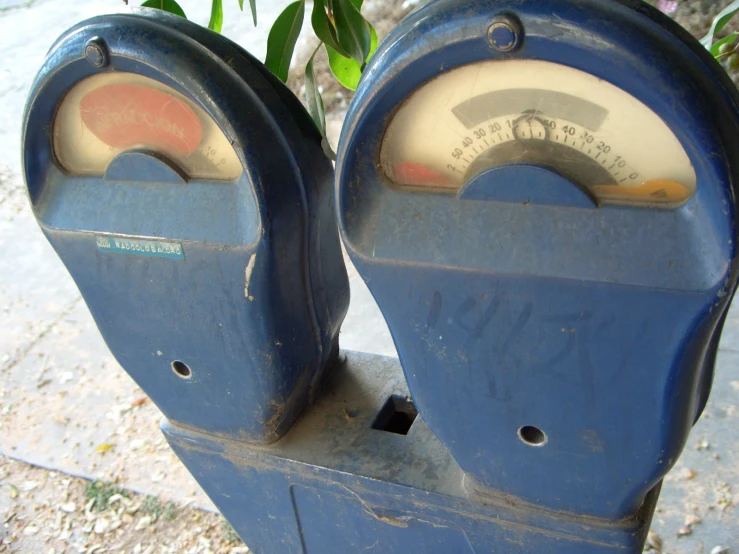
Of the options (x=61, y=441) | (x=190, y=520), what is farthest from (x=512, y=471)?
(x=61, y=441)

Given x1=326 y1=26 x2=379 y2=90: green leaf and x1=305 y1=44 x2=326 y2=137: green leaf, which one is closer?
x1=305 y1=44 x2=326 y2=137: green leaf

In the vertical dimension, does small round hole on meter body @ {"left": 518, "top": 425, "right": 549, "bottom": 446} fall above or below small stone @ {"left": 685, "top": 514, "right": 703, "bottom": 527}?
above

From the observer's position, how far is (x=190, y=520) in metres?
2.38

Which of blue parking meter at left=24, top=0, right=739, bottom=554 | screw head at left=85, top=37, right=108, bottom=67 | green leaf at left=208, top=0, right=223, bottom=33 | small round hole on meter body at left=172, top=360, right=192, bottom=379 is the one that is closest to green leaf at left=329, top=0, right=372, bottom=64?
blue parking meter at left=24, top=0, right=739, bottom=554

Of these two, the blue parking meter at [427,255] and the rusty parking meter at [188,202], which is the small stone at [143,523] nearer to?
the blue parking meter at [427,255]

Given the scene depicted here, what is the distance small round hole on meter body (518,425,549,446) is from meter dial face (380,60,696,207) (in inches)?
15.4

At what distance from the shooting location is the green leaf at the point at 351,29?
136cm

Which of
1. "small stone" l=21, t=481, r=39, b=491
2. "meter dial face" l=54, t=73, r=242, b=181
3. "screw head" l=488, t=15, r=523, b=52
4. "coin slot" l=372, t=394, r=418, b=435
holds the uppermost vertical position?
"screw head" l=488, t=15, r=523, b=52

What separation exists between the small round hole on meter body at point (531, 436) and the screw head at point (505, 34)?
578mm

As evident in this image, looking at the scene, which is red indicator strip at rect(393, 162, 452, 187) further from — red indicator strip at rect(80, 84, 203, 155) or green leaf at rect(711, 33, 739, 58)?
green leaf at rect(711, 33, 739, 58)

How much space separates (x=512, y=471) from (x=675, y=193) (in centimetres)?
53

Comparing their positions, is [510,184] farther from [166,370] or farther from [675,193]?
[166,370]

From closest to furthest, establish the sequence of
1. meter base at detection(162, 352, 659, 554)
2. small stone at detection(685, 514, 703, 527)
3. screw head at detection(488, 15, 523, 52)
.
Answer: screw head at detection(488, 15, 523, 52) → meter base at detection(162, 352, 659, 554) → small stone at detection(685, 514, 703, 527)

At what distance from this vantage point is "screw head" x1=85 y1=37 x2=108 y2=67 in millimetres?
1174
